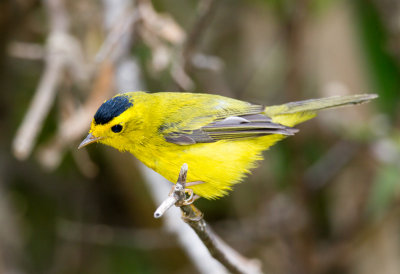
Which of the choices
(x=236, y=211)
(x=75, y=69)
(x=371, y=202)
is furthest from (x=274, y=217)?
(x=75, y=69)

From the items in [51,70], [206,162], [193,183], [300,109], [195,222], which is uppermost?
[51,70]

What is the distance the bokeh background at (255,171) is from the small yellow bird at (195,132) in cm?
127

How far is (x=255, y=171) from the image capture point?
5.54 m

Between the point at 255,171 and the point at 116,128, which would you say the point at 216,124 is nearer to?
the point at 116,128

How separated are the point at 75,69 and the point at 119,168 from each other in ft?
3.97

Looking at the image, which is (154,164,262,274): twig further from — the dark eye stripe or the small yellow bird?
the dark eye stripe

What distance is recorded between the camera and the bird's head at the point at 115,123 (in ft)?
9.07

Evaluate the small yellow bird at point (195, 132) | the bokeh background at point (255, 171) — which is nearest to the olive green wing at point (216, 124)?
the small yellow bird at point (195, 132)

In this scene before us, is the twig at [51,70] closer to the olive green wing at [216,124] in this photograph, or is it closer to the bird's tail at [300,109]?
the olive green wing at [216,124]

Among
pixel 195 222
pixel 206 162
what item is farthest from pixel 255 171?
pixel 195 222

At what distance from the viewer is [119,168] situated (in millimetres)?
4961

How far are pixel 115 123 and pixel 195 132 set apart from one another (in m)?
0.47

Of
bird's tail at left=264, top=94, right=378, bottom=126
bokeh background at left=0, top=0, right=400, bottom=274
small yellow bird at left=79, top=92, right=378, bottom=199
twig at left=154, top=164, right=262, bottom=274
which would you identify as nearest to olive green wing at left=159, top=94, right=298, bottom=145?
small yellow bird at left=79, top=92, right=378, bottom=199

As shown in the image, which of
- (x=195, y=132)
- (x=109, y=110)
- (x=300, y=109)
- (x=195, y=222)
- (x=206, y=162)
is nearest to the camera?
(x=195, y=222)
